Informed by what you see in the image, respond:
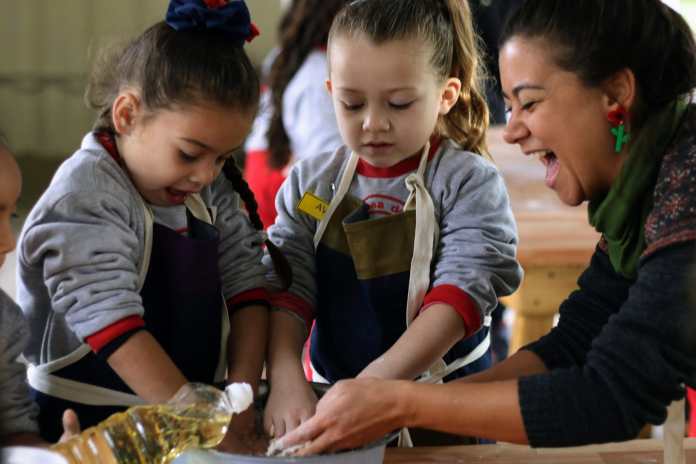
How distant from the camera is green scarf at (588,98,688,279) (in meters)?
1.26

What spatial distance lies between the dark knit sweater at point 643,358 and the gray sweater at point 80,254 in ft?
1.72

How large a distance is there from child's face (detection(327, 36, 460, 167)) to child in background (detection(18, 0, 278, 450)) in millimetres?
152

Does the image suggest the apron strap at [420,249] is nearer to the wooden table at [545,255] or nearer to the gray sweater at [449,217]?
the gray sweater at [449,217]

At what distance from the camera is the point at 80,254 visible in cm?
125

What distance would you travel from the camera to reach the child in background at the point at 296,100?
2.58m

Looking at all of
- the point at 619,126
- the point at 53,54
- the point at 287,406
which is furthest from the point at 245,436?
the point at 53,54

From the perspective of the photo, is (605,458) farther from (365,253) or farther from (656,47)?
(656,47)

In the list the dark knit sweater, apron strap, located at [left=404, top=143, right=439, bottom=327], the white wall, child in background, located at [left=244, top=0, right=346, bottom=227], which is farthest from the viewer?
the white wall

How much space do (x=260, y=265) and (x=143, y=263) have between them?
9.1 inches

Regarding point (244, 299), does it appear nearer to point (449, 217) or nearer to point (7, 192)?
point (449, 217)

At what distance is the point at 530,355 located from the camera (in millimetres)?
1477

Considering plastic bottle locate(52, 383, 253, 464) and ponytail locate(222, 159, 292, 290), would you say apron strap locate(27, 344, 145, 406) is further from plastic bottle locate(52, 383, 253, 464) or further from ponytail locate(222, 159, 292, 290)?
ponytail locate(222, 159, 292, 290)

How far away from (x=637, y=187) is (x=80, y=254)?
71 cm

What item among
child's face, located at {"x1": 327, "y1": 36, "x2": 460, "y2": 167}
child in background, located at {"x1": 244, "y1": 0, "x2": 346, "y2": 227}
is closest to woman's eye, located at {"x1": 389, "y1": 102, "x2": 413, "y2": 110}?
child's face, located at {"x1": 327, "y1": 36, "x2": 460, "y2": 167}
